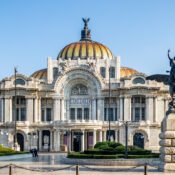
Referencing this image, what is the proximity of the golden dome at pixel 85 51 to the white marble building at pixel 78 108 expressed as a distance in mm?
3291

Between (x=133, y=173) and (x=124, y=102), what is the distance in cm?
6453

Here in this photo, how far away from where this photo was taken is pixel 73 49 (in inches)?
4444

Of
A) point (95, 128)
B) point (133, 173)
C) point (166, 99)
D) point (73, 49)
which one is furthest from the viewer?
point (73, 49)

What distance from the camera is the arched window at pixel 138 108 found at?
10244cm

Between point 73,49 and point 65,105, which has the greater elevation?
point 73,49

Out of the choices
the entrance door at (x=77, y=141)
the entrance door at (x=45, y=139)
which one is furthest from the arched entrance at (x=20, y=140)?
the entrance door at (x=77, y=141)

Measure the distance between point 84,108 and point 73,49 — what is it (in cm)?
1342

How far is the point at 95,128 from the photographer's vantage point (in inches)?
3878

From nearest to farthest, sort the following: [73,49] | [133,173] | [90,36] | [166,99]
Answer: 1. [133,173]
2. [166,99]
3. [73,49]
4. [90,36]

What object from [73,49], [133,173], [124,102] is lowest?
[133,173]

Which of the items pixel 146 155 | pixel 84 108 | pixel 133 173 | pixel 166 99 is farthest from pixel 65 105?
pixel 133 173

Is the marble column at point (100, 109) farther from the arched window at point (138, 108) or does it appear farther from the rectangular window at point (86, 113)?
the arched window at point (138, 108)

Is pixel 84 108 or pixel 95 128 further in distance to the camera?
pixel 84 108

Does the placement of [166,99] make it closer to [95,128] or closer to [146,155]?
[95,128]
